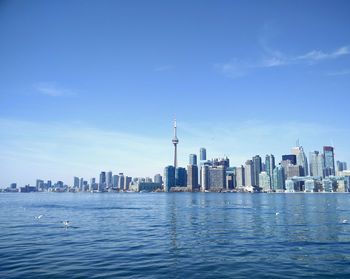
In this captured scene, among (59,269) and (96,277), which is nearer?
(96,277)

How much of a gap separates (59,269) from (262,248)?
25.0 meters

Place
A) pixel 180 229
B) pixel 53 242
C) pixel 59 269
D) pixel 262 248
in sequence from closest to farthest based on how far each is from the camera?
pixel 59 269 < pixel 262 248 < pixel 53 242 < pixel 180 229

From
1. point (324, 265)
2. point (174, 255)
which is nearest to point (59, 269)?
point (174, 255)

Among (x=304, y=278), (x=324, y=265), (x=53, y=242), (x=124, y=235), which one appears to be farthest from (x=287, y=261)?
(x=53, y=242)

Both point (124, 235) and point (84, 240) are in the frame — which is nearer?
point (84, 240)

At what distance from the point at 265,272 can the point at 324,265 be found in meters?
7.29

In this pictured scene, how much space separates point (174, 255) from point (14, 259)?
726 inches

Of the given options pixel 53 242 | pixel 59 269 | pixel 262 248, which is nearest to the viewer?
pixel 59 269

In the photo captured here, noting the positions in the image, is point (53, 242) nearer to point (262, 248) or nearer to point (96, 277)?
point (96, 277)

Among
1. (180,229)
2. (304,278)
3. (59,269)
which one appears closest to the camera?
(304,278)

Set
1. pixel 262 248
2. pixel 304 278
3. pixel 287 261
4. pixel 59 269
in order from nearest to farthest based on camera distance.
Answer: pixel 304 278 → pixel 59 269 → pixel 287 261 → pixel 262 248

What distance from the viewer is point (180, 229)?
6122 cm

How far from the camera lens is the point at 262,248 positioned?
4206 centimetres

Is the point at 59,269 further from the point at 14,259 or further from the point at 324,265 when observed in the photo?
the point at 324,265
